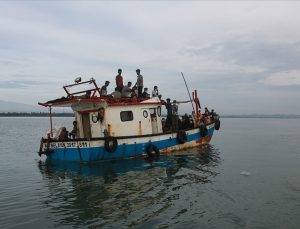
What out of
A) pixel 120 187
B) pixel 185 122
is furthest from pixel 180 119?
pixel 120 187

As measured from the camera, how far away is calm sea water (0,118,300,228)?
9.73 m

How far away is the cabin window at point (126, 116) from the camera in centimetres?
1940

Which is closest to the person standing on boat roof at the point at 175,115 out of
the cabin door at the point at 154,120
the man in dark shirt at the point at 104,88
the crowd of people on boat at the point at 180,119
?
the crowd of people on boat at the point at 180,119

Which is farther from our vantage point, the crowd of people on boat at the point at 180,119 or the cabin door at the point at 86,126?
the crowd of people on boat at the point at 180,119

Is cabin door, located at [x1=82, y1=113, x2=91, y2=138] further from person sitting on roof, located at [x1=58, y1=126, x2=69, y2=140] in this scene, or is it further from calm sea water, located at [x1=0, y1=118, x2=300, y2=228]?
calm sea water, located at [x1=0, y1=118, x2=300, y2=228]

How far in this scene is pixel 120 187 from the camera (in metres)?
13.6

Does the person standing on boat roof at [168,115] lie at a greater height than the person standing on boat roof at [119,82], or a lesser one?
lesser

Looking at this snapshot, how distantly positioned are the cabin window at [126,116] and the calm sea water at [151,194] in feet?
7.03

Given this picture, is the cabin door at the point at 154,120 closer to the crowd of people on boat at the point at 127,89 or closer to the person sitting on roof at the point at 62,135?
the crowd of people on boat at the point at 127,89

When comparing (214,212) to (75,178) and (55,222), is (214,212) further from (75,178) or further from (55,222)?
(75,178)

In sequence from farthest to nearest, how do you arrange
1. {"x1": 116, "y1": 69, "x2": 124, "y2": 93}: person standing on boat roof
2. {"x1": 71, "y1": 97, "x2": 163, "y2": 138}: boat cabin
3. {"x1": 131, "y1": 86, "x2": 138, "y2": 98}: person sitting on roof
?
{"x1": 131, "y1": 86, "x2": 138, "y2": 98}: person sitting on roof → {"x1": 116, "y1": 69, "x2": 124, "y2": 93}: person standing on boat roof → {"x1": 71, "y1": 97, "x2": 163, "y2": 138}: boat cabin

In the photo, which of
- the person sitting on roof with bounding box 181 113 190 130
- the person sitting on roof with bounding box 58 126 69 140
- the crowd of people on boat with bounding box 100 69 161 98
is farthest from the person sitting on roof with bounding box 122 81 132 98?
the person sitting on roof with bounding box 181 113 190 130

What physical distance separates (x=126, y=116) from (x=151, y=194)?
771cm

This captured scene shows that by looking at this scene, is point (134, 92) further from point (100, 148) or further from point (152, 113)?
point (100, 148)
